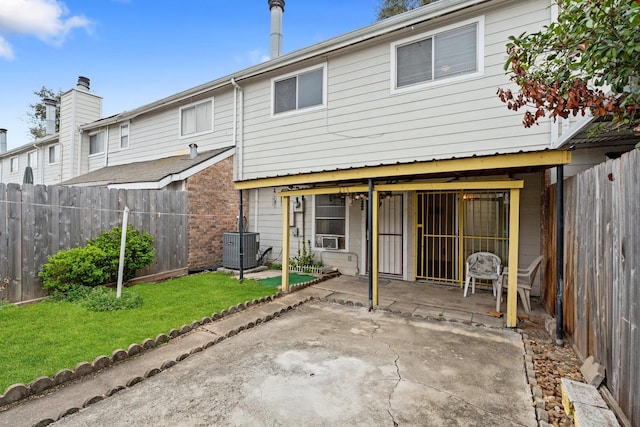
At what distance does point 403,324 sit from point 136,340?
390cm

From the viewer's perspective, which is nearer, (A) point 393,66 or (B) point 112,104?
(A) point 393,66

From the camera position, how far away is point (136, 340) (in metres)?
4.12

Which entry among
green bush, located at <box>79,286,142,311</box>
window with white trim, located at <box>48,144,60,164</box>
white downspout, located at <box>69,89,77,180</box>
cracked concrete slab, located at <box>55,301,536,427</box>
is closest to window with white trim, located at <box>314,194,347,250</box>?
cracked concrete slab, located at <box>55,301,536,427</box>

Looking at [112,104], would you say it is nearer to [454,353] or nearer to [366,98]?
[366,98]

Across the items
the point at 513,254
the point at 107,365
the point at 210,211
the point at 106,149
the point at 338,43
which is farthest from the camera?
the point at 106,149

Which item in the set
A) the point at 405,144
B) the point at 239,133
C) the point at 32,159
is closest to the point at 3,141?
the point at 32,159

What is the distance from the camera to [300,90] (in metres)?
8.83

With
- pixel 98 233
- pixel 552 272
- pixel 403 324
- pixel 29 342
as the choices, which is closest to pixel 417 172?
pixel 403 324

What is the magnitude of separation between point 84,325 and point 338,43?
25.4 ft

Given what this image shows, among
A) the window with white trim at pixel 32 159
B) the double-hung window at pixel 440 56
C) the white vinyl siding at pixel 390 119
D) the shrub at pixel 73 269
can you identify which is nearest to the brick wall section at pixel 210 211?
the white vinyl siding at pixel 390 119

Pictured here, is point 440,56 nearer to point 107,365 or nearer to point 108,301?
point 107,365

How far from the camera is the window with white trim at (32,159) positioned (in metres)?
17.5

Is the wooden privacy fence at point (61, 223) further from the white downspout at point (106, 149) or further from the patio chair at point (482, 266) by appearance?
the white downspout at point (106, 149)

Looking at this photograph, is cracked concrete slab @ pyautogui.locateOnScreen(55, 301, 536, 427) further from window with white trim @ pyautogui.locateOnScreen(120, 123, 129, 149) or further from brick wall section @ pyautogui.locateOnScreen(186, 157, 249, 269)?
window with white trim @ pyautogui.locateOnScreen(120, 123, 129, 149)
